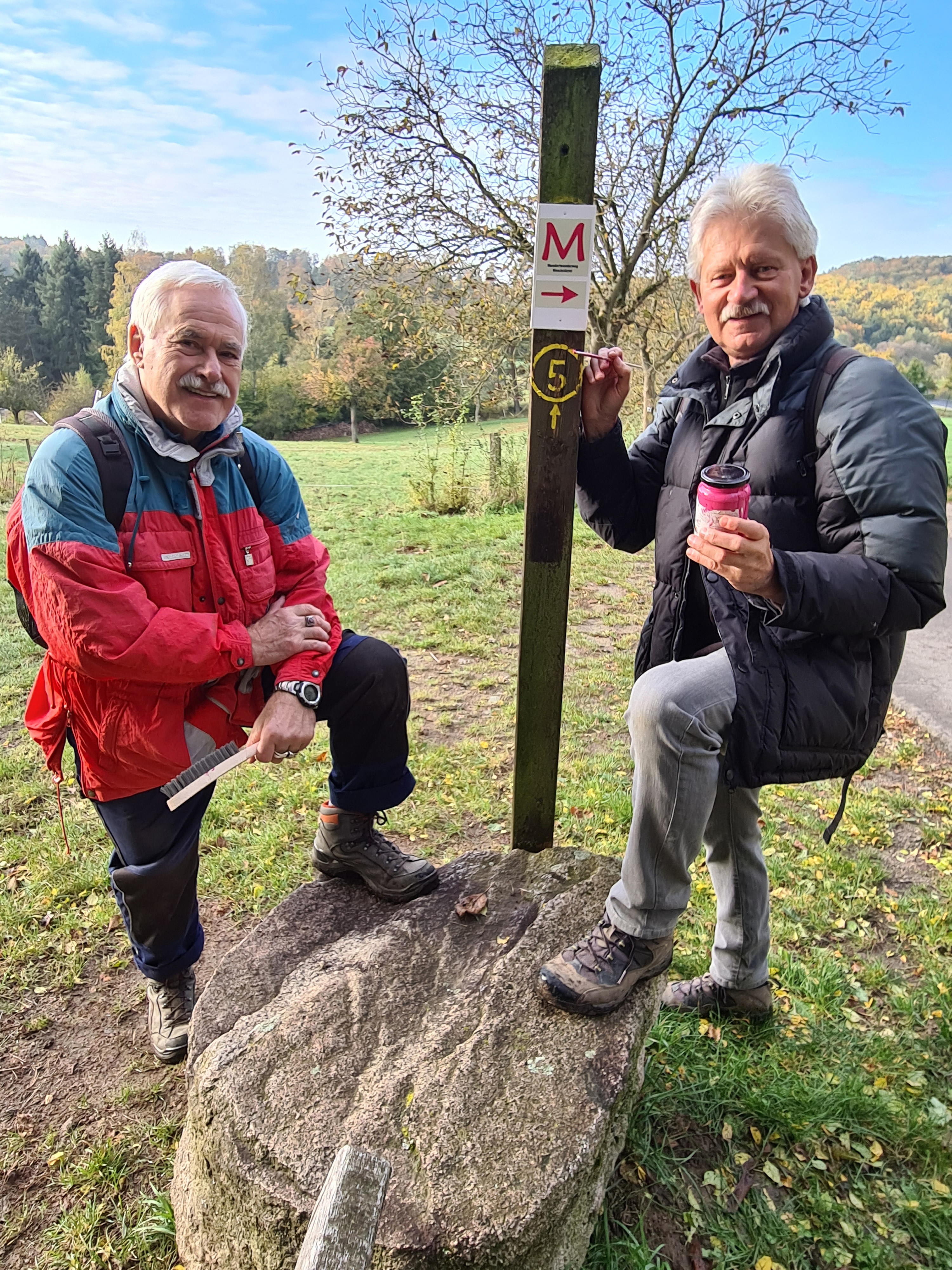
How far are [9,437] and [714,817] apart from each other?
→ 30.0 meters

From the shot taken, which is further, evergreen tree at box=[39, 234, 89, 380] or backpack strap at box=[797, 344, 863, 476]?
evergreen tree at box=[39, 234, 89, 380]

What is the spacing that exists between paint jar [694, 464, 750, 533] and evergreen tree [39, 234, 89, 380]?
58.0 meters

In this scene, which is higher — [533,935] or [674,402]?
[674,402]

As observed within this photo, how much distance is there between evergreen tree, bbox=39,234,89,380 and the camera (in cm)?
5084

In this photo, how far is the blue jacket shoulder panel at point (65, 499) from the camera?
6.56 feet

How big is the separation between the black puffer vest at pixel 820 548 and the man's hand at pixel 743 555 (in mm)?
39

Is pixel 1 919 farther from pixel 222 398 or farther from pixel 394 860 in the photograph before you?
pixel 222 398

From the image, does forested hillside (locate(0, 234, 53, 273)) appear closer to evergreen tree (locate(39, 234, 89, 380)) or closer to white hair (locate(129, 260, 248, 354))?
evergreen tree (locate(39, 234, 89, 380))

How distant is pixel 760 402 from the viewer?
1.90 metres

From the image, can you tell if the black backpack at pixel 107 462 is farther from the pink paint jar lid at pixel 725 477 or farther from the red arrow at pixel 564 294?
the pink paint jar lid at pixel 725 477

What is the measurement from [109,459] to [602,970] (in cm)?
189

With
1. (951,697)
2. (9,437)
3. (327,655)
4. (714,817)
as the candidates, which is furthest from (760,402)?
(9,437)

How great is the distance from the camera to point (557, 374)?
7.15 ft

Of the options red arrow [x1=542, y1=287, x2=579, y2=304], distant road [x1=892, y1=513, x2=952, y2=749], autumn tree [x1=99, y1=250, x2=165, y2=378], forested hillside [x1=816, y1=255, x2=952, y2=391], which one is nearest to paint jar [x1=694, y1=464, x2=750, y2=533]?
red arrow [x1=542, y1=287, x2=579, y2=304]
